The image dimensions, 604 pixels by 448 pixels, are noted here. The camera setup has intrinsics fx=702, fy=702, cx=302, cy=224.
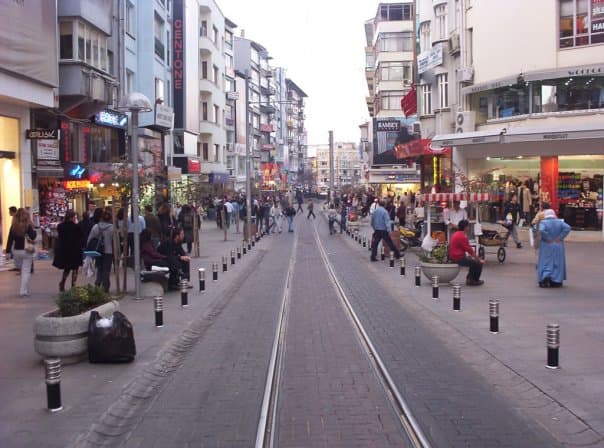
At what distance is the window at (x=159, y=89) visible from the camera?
128 ft

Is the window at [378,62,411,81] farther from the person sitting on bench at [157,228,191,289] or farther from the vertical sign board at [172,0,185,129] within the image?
the person sitting on bench at [157,228,191,289]

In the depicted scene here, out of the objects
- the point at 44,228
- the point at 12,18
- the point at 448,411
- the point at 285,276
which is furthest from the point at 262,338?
the point at 44,228

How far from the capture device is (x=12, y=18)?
65.7ft

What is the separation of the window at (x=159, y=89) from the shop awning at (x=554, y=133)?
19.6 metres

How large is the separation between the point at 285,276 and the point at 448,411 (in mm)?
12606

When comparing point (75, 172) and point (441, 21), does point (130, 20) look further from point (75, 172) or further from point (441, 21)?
point (441, 21)

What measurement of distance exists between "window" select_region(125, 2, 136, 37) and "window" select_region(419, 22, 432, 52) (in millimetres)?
16116

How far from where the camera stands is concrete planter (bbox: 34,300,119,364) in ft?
28.2

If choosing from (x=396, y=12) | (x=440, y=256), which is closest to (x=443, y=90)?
(x=440, y=256)

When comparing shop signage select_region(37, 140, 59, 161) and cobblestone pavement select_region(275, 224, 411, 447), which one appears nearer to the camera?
cobblestone pavement select_region(275, 224, 411, 447)

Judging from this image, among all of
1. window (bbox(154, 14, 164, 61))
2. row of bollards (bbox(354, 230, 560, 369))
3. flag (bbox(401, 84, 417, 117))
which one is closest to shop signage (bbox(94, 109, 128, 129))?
window (bbox(154, 14, 164, 61))

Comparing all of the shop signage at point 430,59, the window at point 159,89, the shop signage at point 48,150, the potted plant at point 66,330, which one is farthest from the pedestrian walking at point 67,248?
the shop signage at point 430,59

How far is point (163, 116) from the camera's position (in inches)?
1506

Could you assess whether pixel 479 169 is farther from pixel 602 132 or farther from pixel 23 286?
pixel 23 286
